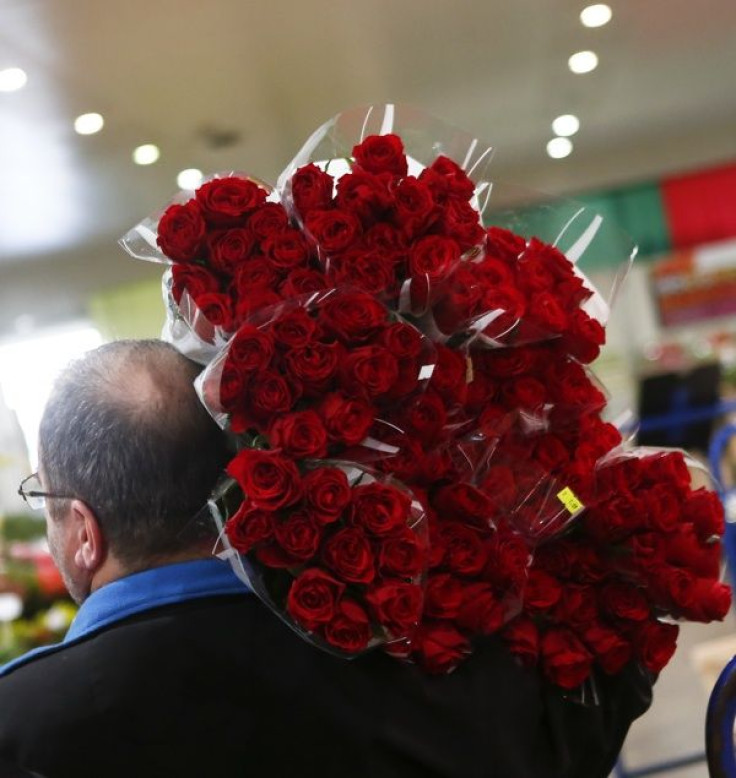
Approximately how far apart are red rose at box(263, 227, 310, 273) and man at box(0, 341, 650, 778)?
181 millimetres

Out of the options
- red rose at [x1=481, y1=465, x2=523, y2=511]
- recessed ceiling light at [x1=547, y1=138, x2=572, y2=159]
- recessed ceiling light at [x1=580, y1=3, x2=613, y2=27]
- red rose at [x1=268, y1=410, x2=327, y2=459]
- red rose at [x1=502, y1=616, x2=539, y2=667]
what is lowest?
red rose at [x1=502, y1=616, x2=539, y2=667]

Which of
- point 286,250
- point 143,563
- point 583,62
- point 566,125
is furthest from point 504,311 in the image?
point 566,125

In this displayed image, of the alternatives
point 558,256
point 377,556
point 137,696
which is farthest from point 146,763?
point 558,256

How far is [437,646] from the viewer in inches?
46.4

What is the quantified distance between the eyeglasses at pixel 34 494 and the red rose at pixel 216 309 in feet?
0.91

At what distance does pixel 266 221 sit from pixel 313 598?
1.37 ft

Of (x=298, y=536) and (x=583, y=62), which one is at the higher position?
(x=583, y=62)

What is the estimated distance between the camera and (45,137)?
6523 mm

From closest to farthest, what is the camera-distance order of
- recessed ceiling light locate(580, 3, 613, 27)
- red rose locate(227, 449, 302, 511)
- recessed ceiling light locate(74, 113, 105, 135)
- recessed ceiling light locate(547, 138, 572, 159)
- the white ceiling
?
1. red rose locate(227, 449, 302, 511)
2. the white ceiling
3. recessed ceiling light locate(580, 3, 613, 27)
4. recessed ceiling light locate(74, 113, 105, 135)
5. recessed ceiling light locate(547, 138, 572, 159)

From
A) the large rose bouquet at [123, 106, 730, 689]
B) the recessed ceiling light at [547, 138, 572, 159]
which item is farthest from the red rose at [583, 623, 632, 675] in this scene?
the recessed ceiling light at [547, 138, 572, 159]

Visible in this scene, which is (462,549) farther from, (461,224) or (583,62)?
(583,62)

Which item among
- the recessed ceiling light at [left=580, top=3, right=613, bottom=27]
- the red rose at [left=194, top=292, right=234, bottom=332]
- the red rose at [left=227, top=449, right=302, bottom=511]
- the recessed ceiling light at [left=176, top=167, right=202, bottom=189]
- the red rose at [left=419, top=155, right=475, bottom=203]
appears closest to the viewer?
the red rose at [left=227, top=449, right=302, bottom=511]

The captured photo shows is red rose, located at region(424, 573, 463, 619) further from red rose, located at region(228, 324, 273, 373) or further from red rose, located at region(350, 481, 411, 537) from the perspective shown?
red rose, located at region(228, 324, 273, 373)

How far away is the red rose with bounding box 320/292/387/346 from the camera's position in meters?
Result: 1.13
